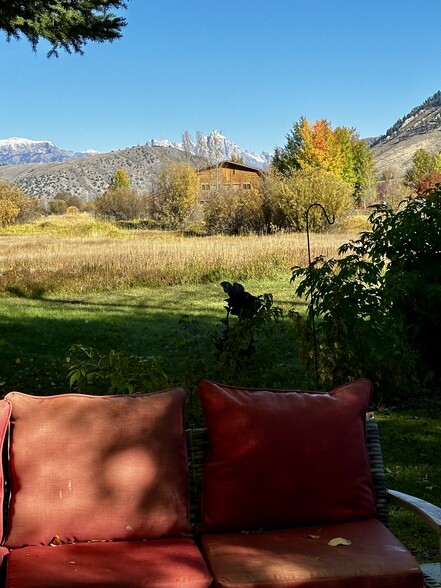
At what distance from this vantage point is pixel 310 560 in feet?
6.29

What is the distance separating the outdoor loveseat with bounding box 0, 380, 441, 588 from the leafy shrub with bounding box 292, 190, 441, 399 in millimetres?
2312

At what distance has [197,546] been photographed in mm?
2102

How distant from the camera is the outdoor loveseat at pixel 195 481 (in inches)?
79.7

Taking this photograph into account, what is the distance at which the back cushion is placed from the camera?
2.06 metres

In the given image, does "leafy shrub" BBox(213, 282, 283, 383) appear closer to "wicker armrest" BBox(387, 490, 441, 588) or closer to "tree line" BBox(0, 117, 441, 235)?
"wicker armrest" BBox(387, 490, 441, 588)

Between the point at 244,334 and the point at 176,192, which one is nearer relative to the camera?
the point at 244,334

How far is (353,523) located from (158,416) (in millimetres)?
689

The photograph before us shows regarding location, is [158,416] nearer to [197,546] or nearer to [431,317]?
[197,546]

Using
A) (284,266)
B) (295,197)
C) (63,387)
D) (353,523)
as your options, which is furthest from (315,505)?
(295,197)

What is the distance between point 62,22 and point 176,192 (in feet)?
87.8

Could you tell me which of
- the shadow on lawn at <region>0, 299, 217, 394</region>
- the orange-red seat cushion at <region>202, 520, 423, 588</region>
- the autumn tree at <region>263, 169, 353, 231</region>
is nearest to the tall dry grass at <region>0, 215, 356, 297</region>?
the shadow on lawn at <region>0, 299, 217, 394</region>

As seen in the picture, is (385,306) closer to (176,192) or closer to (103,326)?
(103,326)

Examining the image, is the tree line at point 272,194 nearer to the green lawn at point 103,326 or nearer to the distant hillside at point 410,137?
the green lawn at point 103,326

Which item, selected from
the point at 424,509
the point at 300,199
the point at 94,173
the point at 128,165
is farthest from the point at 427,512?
the point at 128,165
